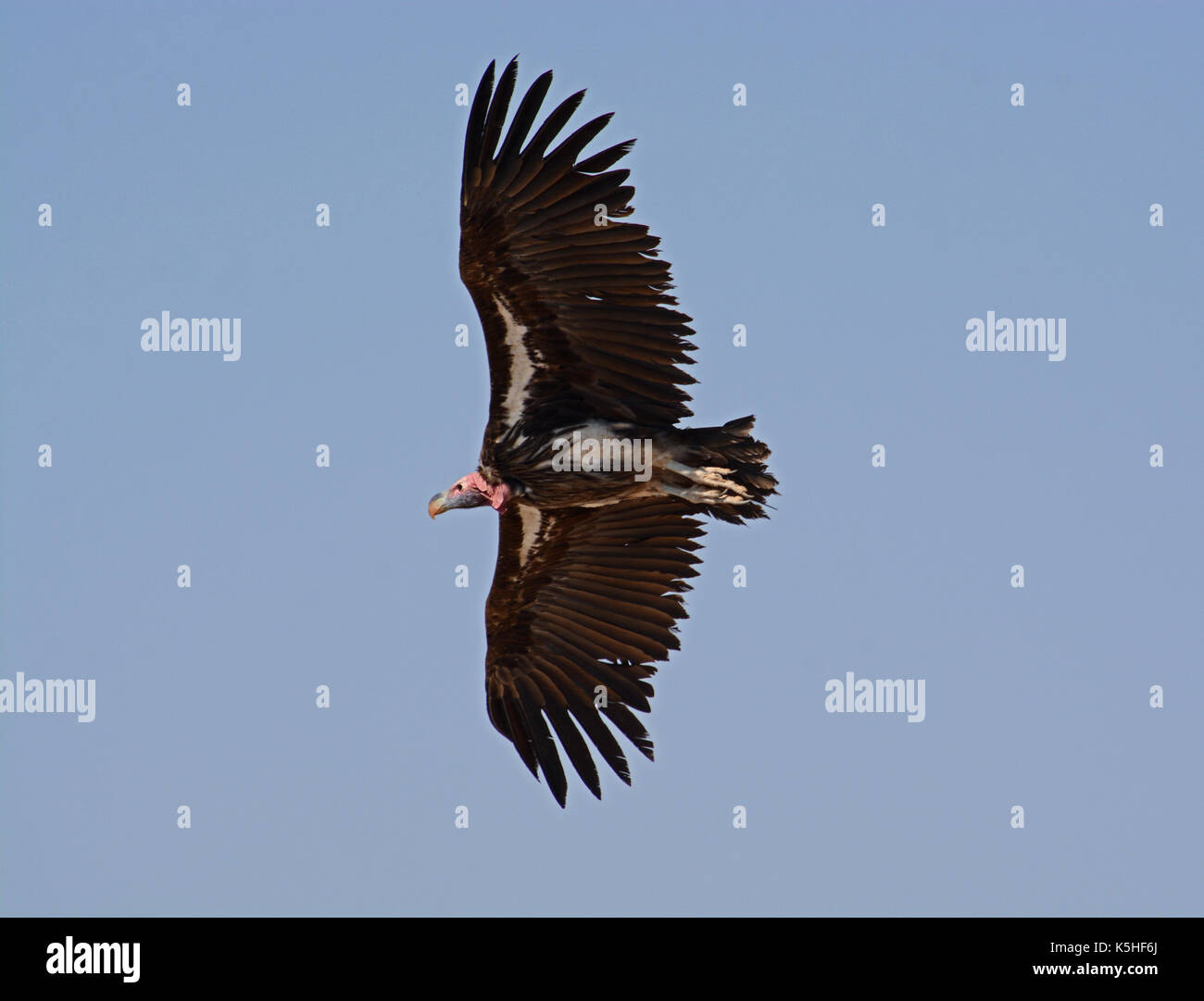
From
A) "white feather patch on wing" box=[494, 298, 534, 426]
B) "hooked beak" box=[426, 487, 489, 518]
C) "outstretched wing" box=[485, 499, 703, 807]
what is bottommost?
"outstretched wing" box=[485, 499, 703, 807]

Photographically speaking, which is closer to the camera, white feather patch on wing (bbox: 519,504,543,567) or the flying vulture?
the flying vulture

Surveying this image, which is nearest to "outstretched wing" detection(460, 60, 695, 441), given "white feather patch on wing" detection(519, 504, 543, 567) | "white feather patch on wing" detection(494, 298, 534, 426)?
"white feather patch on wing" detection(494, 298, 534, 426)

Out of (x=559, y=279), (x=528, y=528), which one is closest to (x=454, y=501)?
(x=528, y=528)
